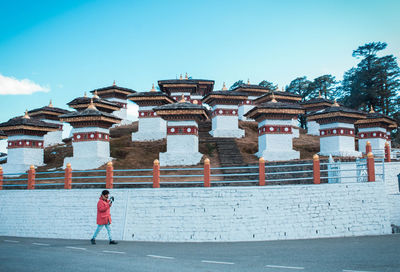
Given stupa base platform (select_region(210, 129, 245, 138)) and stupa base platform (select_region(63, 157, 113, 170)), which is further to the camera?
stupa base platform (select_region(210, 129, 245, 138))

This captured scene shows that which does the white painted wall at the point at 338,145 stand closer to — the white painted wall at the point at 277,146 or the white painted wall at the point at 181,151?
the white painted wall at the point at 277,146

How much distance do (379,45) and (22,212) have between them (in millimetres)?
50475

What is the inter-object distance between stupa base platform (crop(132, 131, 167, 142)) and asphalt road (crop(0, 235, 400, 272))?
63.6 feet

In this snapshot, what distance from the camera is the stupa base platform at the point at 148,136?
30781 mm

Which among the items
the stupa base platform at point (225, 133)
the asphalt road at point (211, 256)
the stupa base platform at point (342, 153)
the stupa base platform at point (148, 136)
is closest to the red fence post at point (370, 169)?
the asphalt road at point (211, 256)

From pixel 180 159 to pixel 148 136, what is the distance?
27.4 ft

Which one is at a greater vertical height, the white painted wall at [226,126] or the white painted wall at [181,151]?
the white painted wall at [226,126]

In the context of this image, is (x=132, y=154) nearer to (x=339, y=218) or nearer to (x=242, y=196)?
(x=242, y=196)

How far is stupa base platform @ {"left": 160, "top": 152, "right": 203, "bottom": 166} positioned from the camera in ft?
77.0

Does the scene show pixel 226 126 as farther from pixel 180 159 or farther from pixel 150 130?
pixel 180 159

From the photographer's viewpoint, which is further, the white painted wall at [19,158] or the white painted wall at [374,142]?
the white painted wall at [374,142]

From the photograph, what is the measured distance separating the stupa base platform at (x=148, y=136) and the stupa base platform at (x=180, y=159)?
284 inches

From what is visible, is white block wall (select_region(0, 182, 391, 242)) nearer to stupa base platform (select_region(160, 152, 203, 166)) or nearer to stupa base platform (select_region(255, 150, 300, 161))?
stupa base platform (select_region(160, 152, 203, 166))

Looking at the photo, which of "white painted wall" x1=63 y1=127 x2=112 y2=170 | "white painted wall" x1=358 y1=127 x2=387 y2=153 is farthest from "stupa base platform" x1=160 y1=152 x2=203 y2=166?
"white painted wall" x1=358 y1=127 x2=387 y2=153
